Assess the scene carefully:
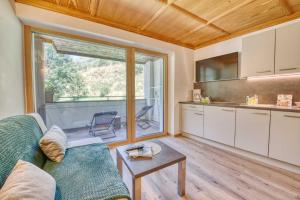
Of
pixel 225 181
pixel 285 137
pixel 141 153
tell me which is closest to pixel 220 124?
pixel 285 137

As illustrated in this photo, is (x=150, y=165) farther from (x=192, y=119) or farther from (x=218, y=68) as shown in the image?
(x=218, y=68)

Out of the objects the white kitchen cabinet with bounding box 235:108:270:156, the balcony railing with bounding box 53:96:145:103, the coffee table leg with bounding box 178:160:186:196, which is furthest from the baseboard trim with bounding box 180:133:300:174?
the balcony railing with bounding box 53:96:145:103

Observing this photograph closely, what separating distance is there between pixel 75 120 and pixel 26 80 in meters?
0.94

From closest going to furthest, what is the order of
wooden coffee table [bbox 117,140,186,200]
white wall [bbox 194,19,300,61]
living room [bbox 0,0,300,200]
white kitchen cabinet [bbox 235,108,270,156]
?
1. wooden coffee table [bbox 117,140,186,200]
2. living room [bbox 0,0,300,200]
3. white kitchen cabinet [bbox 235,108,270,156]
4. white wall [bbox 194,19,300,61]

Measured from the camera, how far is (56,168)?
3.97 ft

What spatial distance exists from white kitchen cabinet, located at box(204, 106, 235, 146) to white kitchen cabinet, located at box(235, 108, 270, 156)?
0.33 ft

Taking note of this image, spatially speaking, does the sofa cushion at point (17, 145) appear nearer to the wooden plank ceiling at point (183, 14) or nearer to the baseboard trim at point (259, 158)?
the wooden plank ceiling at point (183, 14)

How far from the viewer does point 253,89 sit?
267 cm

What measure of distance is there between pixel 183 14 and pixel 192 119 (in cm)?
214

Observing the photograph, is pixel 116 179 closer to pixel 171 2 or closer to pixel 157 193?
pixel 157 193

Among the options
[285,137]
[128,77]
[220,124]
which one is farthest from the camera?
[128,77]

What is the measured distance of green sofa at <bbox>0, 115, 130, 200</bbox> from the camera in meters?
0.88

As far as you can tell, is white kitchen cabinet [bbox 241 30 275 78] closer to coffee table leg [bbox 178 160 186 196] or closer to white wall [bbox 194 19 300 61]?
white wall [bbox 194 19 300 61]

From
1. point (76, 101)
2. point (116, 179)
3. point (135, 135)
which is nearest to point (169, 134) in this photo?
point (135, 135)
